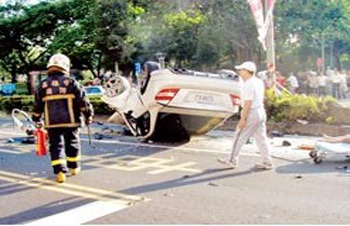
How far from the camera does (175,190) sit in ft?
20.0

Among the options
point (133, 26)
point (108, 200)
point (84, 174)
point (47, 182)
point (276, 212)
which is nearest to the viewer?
point (276, 212)

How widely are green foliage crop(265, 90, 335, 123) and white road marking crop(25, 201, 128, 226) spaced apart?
7.05 metres

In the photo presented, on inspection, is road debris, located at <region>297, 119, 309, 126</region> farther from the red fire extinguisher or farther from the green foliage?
the red fire extinguisher

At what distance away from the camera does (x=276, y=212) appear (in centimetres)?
503

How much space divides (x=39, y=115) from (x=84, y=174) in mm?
1074

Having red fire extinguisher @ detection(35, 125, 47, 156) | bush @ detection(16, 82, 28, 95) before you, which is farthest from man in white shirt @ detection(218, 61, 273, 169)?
bush @ detection(16, 82, 28, 95)

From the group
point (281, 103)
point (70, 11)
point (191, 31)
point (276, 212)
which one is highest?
point (70, 11)

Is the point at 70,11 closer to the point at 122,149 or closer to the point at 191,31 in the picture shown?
the point at 191,31

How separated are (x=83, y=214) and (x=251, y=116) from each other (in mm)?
3132

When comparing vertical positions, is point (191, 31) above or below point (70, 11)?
below

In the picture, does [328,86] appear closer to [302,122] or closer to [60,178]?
[302,122]

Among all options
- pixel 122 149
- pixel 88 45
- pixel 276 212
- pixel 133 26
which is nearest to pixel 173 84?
pixel 122 149

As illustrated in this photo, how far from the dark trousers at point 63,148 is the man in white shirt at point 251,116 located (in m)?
2.28

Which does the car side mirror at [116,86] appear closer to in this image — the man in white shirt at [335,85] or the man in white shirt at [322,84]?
the man in white shirt at [322,84]
